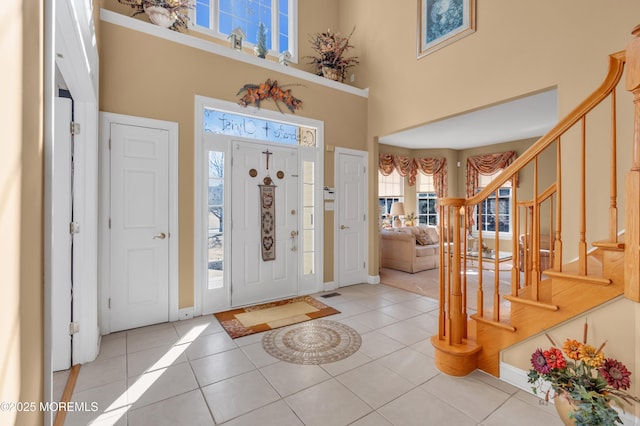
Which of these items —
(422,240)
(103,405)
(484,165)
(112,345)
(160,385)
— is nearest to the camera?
(103,405)

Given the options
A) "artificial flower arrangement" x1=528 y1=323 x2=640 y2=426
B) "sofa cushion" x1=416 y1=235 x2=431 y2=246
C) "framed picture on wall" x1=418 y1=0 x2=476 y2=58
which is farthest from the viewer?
"sofa cushion" x1=416 y1=235 x2=431 y2=246

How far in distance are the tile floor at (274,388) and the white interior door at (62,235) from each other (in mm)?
237

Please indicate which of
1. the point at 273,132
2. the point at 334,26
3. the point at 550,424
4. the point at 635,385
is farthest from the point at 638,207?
the point at 334,26

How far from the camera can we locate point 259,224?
4.07 meters

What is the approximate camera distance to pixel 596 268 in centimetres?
197

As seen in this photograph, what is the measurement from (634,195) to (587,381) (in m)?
0.99

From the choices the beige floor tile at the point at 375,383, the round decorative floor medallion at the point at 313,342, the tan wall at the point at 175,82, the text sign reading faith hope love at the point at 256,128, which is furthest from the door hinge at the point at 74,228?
the beige floor tile at the point at 375,383

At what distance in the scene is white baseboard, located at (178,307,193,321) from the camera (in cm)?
349

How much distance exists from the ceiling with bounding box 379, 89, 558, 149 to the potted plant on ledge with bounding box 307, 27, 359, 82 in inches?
53.2

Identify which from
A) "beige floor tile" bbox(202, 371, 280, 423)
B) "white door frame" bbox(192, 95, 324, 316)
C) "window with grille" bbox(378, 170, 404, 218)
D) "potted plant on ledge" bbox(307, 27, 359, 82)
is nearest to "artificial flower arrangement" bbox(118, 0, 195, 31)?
"white door frame" bbox(192, 95, 324, 316)

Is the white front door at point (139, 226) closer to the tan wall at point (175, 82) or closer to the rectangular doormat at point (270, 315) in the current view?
the tan wall at point (175, 82)

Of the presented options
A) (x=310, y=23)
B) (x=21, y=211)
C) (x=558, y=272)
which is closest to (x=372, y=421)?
(x=558, y=272)

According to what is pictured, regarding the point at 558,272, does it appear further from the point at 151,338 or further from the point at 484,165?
the point at 484,165

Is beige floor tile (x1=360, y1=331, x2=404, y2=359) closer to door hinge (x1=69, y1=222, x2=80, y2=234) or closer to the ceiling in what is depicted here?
door hinge (x1=69, y1=222, x2=80, y2=234)
